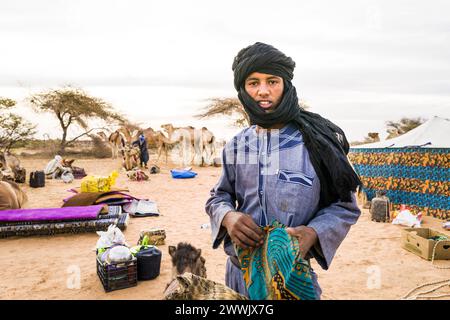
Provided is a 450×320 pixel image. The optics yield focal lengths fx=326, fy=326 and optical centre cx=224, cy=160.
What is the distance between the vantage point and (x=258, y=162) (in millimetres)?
1346

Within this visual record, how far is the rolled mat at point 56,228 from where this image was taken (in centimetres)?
586

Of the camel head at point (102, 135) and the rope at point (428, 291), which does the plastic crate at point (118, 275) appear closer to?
the rope at point (428, 291)

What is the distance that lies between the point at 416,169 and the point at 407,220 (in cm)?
171

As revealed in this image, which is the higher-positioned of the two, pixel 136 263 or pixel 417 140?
pixel 417 140

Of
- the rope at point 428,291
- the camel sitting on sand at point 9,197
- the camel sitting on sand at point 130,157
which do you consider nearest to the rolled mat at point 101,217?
the camel sitting on sand at point 9,197

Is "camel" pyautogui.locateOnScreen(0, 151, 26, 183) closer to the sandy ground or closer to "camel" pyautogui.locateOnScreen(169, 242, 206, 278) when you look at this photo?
the sandy ground

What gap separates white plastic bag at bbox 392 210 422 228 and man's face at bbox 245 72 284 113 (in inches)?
265

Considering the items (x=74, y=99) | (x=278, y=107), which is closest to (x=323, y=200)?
(x=278, y=107)

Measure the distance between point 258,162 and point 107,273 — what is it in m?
2.98

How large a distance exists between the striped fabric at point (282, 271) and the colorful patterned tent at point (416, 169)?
7778mm

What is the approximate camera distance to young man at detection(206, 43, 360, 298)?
1.22 meters

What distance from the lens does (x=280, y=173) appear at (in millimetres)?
1286

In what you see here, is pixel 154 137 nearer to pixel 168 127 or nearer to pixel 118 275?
pixel 168 127
